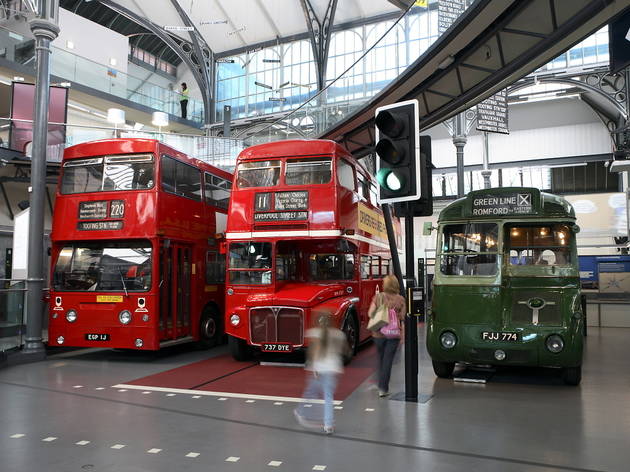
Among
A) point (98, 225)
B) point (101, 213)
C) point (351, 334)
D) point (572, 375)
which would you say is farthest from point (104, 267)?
point (572, 375)

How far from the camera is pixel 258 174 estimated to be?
11195 mm

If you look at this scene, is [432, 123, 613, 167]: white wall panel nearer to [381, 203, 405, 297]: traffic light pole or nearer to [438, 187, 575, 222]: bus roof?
[381, 203, 405, 297]: traffic light pole

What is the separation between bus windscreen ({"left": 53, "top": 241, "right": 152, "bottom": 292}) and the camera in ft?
35.5

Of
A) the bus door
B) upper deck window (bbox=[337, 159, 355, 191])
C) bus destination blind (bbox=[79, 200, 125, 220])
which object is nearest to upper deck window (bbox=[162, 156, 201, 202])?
bus destination blind (bbox=[79, 200, 125, 220])

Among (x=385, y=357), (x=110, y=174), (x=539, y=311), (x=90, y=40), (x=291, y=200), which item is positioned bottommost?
(x=385, y=357)

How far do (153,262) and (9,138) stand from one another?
24.1ft

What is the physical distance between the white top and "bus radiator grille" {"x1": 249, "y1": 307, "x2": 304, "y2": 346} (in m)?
4.12

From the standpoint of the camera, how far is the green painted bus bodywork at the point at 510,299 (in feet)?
A: 27.1

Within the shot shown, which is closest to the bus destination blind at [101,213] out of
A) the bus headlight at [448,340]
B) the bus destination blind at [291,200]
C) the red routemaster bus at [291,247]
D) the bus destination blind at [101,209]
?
the bus destination blind at [101,209]

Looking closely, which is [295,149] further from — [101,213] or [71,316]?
[71,316]

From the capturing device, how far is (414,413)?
6.84 m

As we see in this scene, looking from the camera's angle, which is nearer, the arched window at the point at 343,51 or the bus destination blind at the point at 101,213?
the bus destination blind at the point at 101,213

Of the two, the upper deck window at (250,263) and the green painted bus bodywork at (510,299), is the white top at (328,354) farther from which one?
the upper deck window at (250,263)

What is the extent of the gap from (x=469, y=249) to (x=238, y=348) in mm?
4807
